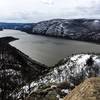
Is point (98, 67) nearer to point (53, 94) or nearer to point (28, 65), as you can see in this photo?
point (28, 65)

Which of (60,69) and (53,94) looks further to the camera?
(60,69)

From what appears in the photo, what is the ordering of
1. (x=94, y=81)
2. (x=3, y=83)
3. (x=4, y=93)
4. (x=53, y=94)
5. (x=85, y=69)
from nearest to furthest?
(x=94, y=81)
(x=53, y=94)
(x=4, y=93)
(x=3, y=83)
(x=85, y=69)

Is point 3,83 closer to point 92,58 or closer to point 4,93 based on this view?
point 4,93

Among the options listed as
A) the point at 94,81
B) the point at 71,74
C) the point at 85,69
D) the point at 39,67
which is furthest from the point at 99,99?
the point at 39,67

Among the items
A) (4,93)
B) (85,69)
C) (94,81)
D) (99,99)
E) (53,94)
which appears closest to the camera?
(99,99)

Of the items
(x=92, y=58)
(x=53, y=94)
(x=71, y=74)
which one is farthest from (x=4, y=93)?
(x=53, y=94)

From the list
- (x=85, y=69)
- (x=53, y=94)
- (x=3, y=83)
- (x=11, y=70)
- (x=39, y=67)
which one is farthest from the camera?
(x=39, y=67)

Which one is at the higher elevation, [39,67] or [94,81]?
[94,81]

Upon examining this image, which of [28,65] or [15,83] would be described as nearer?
[15,83]

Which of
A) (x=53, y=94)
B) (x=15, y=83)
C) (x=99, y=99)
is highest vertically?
(x=99, y=99)
